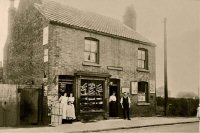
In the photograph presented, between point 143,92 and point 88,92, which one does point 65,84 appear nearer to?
point 88,92

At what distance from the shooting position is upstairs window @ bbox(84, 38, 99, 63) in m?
16.4

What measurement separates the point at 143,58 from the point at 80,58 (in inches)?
209

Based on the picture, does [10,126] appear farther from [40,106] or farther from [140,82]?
[140,82]

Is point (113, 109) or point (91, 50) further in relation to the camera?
point (113, 109)

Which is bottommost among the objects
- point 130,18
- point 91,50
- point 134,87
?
point 134,87

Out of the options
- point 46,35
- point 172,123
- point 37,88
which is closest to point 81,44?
point 46,35

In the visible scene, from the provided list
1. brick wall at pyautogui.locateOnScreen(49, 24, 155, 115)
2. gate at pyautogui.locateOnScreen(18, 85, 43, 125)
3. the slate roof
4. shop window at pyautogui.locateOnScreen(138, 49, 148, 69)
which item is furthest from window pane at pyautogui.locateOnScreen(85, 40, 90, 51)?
shop window at pyautogui.locateOnScreen(138, 49, 148, 69)

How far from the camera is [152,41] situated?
20406mm

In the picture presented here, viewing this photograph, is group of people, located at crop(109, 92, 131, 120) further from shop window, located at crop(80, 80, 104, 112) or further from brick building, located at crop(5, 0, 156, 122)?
shop window, located at crop(80, 80, 104, 112)

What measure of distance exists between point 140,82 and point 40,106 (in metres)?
7.25

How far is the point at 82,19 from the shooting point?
669 inches

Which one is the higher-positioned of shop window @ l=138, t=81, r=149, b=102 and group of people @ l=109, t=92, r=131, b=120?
shop window @ l=138, t=81, r=149, b=102

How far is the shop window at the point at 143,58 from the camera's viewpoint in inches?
763

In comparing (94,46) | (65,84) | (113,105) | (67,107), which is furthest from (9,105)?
(113,105)
